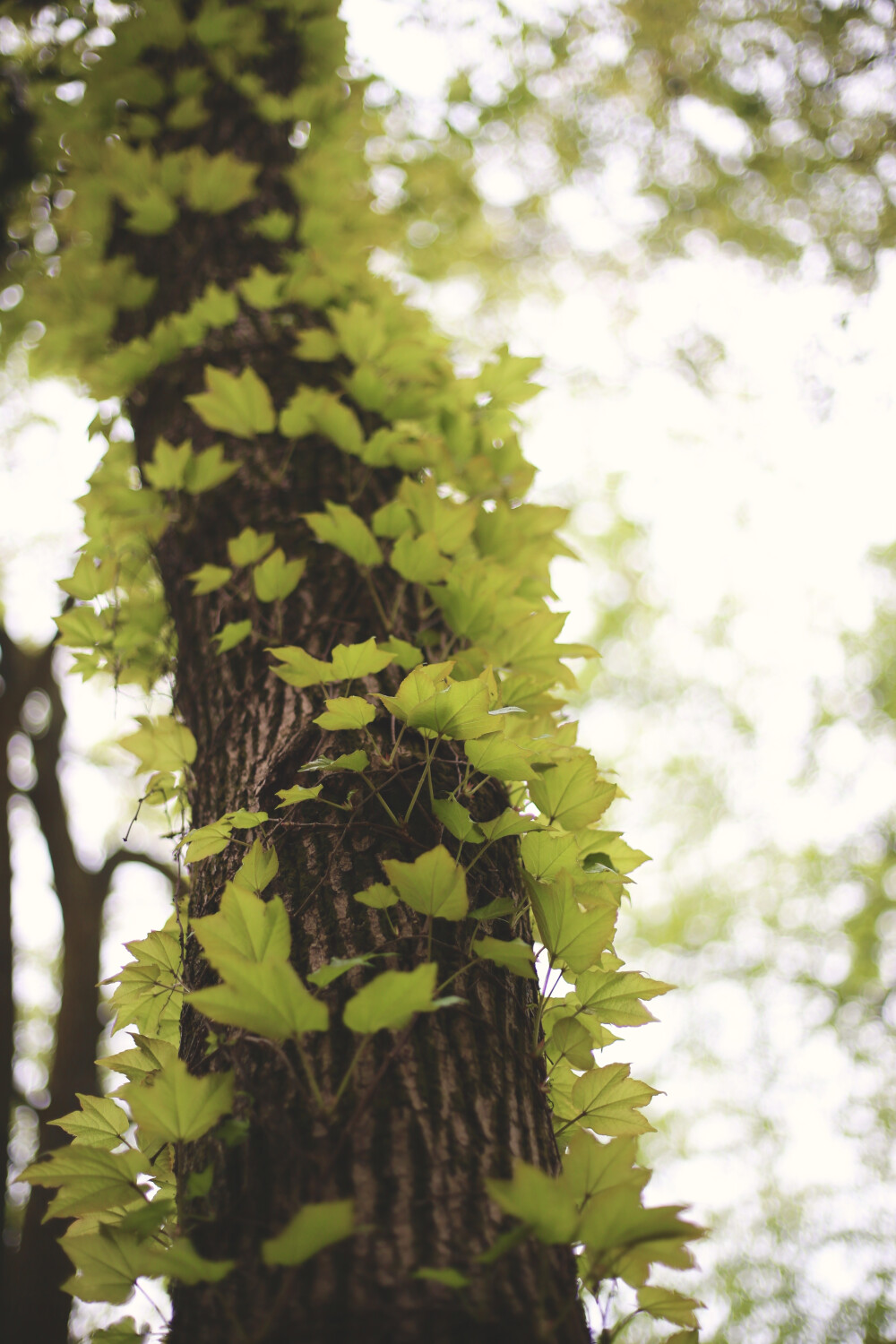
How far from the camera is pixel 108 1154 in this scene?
2.68ft

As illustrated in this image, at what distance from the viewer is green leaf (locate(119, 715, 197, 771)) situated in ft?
4.36

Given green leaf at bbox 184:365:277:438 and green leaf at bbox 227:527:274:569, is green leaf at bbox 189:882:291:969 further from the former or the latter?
green leaf at bbox 184:365:277:438

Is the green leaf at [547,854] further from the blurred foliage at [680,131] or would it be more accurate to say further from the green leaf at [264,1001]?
the blurred foliage at [680,131]

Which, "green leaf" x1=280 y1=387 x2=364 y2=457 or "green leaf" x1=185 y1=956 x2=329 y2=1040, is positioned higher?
"green leaf" x1=280 y1=387 x2=364 y2=457

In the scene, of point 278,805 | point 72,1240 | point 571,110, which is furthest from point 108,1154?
point 571,110

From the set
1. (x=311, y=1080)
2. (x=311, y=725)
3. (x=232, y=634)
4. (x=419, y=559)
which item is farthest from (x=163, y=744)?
(x=311, y=1080)

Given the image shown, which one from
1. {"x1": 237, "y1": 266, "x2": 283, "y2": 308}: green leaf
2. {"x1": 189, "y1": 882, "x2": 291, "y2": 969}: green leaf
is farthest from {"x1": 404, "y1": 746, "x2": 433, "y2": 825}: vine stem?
{"x1": 237, "y1": 266, "x2": 283, "y2": 308}: green leaf

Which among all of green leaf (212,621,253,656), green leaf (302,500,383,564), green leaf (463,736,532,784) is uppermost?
green leaf (302,500,383,564)

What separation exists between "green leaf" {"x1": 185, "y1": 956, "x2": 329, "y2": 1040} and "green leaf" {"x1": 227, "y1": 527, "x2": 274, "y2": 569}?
87 cm

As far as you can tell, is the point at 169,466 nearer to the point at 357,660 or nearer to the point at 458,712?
the point at 357,660

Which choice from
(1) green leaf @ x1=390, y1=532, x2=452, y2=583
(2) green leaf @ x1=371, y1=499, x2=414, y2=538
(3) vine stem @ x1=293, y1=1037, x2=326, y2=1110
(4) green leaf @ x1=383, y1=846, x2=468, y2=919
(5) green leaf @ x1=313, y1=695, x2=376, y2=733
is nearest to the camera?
(3) vine stem @ x1=293, y1=1037, x2=326, y2=1110

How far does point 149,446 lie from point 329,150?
1.41 m

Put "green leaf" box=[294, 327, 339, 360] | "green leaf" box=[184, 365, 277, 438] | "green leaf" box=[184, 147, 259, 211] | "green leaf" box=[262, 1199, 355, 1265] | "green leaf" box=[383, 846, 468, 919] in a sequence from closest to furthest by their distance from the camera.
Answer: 1. "green leaf" box=[262, 1199, 355, 1265]
2. "green leaf" box=[383, 846, 468, 919]
3. "green leaf" box=[184, 365, 277, 438]
4. "green leaf" box=[294, 327, 339, 360]
5. "green leaf" box=[184, 147, 259, 211]

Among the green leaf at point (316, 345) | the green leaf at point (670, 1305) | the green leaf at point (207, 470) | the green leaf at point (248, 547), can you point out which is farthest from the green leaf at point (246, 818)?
the green leaf at point (316, 345)
